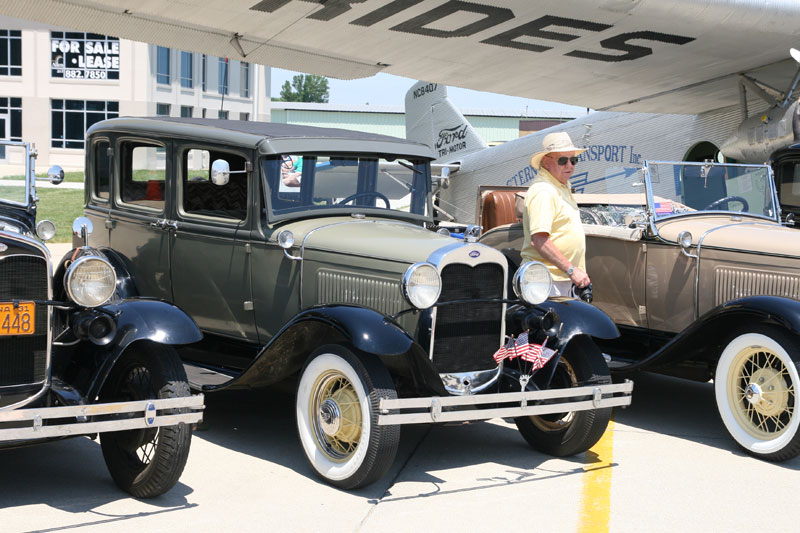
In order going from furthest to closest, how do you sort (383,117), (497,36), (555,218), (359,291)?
(383,117) → (497,36) → (555,218) → (359,291)

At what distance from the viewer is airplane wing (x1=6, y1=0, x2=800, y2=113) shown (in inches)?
423

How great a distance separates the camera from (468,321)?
466 centimetres

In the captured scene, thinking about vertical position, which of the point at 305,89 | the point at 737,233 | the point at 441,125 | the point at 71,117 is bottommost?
the point at 737,233

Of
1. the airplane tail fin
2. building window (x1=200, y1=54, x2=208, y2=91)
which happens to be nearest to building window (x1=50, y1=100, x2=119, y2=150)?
building window (x1=200, y1=54, x2=208, y2=91)

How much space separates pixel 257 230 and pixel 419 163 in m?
1.24

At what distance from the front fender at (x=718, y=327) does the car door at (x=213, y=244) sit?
2.67m

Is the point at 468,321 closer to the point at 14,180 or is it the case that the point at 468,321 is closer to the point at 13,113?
the point at 14,180

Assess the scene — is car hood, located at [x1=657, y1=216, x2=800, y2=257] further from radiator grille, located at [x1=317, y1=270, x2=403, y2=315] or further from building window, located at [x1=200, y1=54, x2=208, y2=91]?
building window, located at [x1=200, y1=54, x2=208, y2=91]

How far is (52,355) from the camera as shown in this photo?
156 inches

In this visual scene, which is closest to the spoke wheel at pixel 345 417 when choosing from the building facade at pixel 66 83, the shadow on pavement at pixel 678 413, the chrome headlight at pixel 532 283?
the chrome headlight at pixel 532 283

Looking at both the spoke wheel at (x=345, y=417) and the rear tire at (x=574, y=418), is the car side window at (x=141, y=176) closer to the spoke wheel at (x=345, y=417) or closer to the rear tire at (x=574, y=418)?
the spoke wheel at (x=345, y=417)

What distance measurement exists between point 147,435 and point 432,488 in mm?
1424

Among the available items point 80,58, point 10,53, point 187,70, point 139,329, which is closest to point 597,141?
point 139,329

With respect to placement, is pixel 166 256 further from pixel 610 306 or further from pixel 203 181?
pixel 610 306
